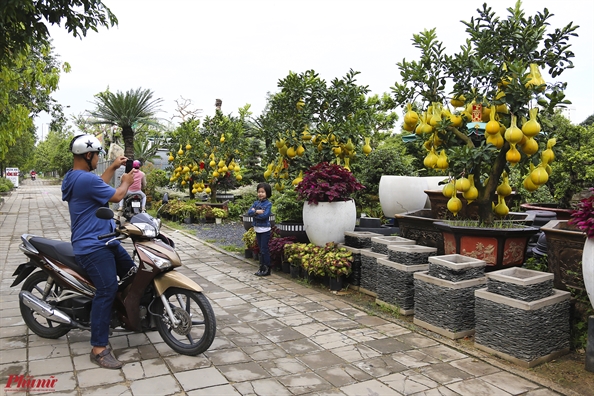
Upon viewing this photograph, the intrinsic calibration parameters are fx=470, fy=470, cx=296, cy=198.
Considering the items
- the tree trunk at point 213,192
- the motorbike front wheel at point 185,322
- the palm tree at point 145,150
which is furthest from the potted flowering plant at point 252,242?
the palm tree at point 145,150

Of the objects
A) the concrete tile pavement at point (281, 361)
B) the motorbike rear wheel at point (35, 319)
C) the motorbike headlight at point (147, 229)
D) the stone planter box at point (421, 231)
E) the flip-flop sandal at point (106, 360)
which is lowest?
the concrete tile pavement at point (281, 361)

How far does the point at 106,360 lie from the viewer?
11.5ft

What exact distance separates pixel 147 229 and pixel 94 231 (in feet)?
1.27

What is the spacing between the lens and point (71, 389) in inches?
125

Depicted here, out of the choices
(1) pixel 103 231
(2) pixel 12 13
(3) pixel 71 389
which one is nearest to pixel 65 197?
(1) pixel 103 231

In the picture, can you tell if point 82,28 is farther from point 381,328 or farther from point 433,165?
point 381,328

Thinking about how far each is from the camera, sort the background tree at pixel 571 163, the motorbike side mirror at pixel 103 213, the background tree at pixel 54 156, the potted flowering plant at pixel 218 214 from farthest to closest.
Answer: the background tree at pixel 54 156, the potted flowering plant at pixel 218 214, the background tree at pixel 571 163, the motorbike side mirror at pixel 103 213

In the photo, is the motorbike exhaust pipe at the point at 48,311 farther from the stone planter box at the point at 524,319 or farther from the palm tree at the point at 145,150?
the palm tree at the point at 145,150

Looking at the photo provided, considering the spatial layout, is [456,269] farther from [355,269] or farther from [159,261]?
[159,261]

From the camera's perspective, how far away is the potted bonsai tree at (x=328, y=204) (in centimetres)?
602

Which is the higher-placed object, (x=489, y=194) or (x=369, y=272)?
(x=489, y=194)

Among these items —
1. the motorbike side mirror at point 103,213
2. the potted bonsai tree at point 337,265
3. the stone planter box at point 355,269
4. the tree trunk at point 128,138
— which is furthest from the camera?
the tree trunk at point 128,138

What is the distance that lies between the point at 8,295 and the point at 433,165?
5108 mm

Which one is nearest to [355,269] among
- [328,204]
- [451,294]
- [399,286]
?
[328,204]
